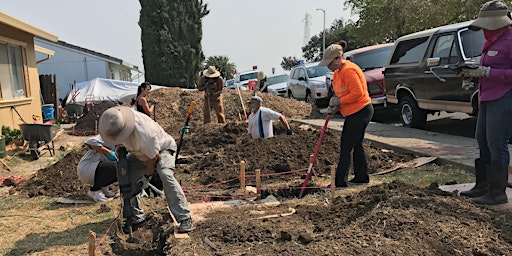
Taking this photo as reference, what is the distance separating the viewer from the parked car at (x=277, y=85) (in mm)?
21844

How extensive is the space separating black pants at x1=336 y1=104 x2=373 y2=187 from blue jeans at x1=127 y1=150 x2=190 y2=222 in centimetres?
210

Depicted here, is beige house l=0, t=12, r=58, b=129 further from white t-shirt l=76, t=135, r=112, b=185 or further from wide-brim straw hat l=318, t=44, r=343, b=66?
Result: wide-brim straw hat l=318, t=44, r=343, b=66

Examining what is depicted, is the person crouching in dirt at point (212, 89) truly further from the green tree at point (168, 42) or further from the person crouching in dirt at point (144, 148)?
the green tree at point (168, 42)

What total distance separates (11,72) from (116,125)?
31.3ft

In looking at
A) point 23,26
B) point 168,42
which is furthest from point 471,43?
point 168,42

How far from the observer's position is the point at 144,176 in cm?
448

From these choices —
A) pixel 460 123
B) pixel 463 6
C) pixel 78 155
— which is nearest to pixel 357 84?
pixel 78 155

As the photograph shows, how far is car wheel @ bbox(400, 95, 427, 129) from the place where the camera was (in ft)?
30.7

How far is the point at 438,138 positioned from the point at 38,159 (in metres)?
8.34

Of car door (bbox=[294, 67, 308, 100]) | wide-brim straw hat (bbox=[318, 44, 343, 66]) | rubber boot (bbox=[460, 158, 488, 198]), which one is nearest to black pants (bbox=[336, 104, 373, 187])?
wide-brim straw hat (bbox=[318, 44, 343, 66])

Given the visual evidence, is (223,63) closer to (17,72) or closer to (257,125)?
(17,72)

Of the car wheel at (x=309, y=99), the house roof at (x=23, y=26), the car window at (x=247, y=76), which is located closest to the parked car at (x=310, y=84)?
the car wheel at (x=309, y=99)

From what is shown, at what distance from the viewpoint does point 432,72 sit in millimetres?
8398

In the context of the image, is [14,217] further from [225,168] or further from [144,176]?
[225,168]
